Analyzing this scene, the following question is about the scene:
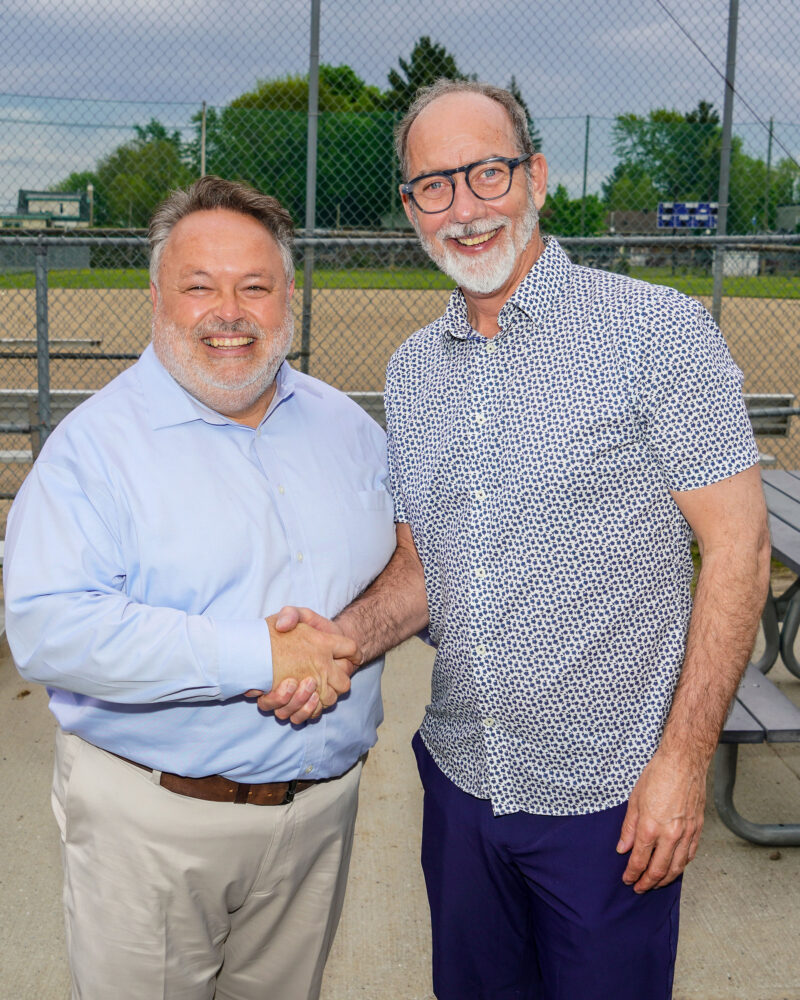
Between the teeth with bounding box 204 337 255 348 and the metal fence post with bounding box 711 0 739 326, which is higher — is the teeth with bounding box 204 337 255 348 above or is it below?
below

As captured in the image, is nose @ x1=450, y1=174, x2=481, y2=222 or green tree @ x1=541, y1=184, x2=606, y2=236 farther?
green tree @ x1=541, y1=184, x2=606, y2=236

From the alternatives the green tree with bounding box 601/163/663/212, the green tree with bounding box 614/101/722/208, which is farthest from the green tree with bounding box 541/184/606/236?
the green tree with bounding box 614/101/722/208

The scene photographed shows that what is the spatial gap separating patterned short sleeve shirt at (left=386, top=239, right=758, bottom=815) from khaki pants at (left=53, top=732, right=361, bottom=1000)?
0.41 meters

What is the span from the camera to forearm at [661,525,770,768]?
1868 mm

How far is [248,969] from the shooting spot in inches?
87.7

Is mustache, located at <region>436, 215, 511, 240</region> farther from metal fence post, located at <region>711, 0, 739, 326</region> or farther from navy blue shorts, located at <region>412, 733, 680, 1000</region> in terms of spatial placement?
metal fence post, located at <region>711, 0, 739, 326</region>

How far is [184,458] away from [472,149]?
82 centimetres

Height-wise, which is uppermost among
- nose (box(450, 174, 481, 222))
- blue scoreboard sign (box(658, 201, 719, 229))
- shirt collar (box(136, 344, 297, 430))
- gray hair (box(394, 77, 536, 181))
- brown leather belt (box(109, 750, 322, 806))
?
blue scoreboard sign (box(658, 201, 719, 229))

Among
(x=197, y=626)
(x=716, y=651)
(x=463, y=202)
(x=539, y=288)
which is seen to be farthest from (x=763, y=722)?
(x=197, y=626)

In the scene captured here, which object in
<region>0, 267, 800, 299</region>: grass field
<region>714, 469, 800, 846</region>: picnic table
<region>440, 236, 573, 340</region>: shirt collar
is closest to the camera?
<region>440, 236, 573, 340</region>: shirt collar

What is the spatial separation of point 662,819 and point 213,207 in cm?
142

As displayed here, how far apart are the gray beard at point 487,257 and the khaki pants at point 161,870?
3.44ft

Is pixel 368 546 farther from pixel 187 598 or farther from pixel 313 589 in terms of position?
pixel 187 598

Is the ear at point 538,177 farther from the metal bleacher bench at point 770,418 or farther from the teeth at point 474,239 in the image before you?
the metal bleacher bench at point 770,418
